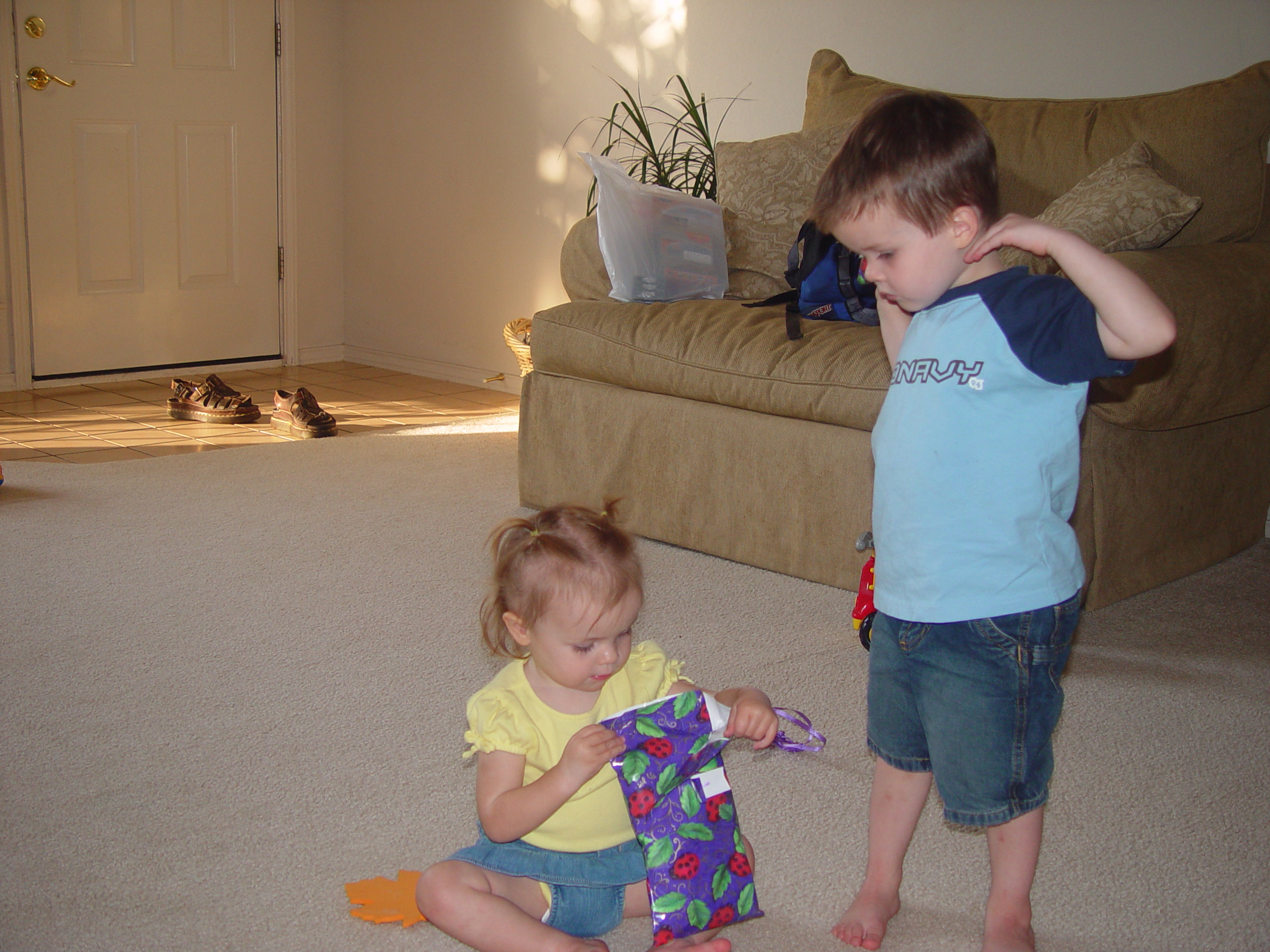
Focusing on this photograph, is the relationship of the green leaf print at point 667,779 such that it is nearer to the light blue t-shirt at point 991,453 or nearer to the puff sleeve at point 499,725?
the puff sleeve at point 499,725

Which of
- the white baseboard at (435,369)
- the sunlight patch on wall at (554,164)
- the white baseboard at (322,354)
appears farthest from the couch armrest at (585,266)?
the white baseboard at (322,354)

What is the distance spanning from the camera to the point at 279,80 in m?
4.19

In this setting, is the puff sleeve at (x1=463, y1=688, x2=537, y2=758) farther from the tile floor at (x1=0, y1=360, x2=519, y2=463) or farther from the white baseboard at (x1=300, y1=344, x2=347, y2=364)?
the white baseboard at (x1=300, y1=344, x2=347, y2=364)

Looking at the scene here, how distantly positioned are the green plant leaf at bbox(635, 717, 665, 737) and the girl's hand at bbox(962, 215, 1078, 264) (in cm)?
49

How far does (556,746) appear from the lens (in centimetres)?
113

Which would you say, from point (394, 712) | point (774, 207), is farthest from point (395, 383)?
point (394, 712)

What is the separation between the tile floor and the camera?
3100 millimetres

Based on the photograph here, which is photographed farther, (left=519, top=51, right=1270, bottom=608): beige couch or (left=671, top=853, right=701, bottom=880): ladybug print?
(left=519, top=51, right=1270, bottom=608): beige couch

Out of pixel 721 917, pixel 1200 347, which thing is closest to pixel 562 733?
pixel 721 917

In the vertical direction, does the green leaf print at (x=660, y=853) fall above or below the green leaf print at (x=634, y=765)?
below

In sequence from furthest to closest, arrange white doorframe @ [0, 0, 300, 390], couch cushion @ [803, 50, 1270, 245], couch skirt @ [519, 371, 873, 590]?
white doorframe @ [0, 0, 300, 390], couch cushion @ [803, 50, 1270, 245], couch skirt @ [519, 371, 873, 590]

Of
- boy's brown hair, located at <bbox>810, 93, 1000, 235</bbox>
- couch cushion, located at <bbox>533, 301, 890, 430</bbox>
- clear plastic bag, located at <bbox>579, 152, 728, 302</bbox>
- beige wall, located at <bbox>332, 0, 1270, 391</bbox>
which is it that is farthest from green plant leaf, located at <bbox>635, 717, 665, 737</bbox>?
beige wall, located at <bbox>332, 0, 1270, 391</bbox>

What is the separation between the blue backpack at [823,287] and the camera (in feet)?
6.80

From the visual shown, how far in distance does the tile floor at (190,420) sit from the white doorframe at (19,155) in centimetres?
19
